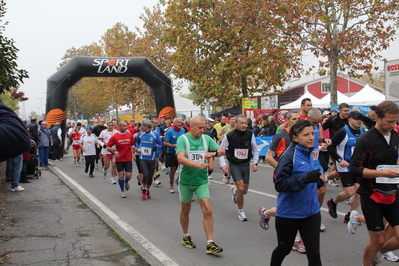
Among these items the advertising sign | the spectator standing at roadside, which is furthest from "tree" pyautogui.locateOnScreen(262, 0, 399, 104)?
the spectator standing at roadside

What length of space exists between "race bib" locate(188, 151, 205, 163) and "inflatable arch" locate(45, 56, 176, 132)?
1723cm

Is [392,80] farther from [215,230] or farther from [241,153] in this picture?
[215,230]

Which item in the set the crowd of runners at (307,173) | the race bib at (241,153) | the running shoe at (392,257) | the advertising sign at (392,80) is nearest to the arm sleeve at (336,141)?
the crowd of runners at (307,173)

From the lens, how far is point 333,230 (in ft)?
21.9

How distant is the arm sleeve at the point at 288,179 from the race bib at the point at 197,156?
1986 millimetres

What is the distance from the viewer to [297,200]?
13.0 feet

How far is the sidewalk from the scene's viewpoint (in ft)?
17.9

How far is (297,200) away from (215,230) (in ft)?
10.5

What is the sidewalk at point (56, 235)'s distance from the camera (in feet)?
17.9

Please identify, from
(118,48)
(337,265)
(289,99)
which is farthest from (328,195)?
(289,99)

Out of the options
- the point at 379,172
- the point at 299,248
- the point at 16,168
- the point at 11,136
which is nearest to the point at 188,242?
the point at 299,248

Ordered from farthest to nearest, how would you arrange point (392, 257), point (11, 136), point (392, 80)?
point (392, 80) < point (392, 257) < point (11, 136)

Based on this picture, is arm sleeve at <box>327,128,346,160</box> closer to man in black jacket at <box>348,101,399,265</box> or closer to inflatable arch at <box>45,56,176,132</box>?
man in black jacket at <box>348,101,399,265</box>

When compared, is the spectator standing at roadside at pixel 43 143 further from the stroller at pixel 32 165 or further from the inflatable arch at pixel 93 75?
the stroller at pixel 32 165
